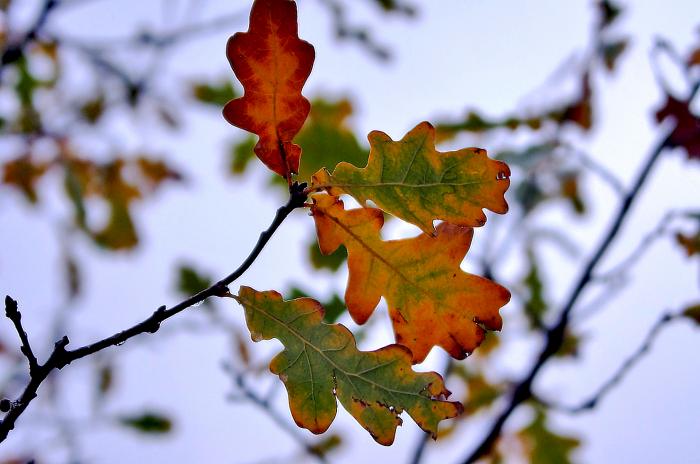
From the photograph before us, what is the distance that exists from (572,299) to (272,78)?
110 cm

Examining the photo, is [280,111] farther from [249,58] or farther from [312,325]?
[312,325]

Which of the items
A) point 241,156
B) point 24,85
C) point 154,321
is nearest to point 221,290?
point 154,321

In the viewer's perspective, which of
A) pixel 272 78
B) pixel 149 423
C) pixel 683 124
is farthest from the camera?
pixel 149 423

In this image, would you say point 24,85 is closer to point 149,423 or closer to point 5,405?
point 149,423

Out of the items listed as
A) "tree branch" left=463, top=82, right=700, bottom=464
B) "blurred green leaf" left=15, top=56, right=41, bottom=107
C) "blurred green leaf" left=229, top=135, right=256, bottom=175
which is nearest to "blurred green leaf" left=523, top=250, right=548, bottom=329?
"tree branch" left=463, top=82, right=700, bottom=464

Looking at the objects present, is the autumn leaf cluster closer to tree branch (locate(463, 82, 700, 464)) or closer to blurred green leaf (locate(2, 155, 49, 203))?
tree branch (locate(463, 82, 700, 464))

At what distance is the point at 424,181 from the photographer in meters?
0.82

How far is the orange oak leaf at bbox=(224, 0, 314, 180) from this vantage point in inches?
30.8

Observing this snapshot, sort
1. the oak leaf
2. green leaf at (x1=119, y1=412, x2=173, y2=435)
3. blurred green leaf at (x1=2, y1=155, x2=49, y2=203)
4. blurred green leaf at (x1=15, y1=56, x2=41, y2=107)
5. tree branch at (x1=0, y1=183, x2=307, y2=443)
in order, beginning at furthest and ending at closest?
1. blurred green leaf at (x1=2, y1=155, x2=49, y2=203)
2. blurred green leaf at (x1=15, y1=56, x2=41, y2=107)
3. green leaf at (x1=119, y1=412, x2=173, y2=435)
4. the oak leaf
5. tree branch at (x1=0, y1=183, x2=307, y2=443)

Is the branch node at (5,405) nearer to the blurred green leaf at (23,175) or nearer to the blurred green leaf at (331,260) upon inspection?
the blurred green leaf at (331,260)

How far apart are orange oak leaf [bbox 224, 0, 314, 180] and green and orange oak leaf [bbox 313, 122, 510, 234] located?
7cm

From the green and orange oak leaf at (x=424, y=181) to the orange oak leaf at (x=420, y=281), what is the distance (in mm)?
40

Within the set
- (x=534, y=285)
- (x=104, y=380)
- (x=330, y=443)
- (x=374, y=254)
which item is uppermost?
(x=104, y=380)

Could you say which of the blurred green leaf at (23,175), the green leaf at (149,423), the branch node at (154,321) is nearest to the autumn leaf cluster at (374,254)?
the branch node at (154,321)
